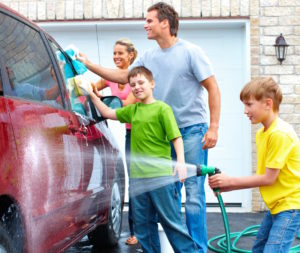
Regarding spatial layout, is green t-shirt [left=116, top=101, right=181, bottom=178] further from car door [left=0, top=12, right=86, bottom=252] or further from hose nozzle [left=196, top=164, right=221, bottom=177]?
hose nozzle [left=196, top=164, right=221, bottom=177]

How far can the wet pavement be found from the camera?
6.17 m

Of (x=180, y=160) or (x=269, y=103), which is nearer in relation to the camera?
(x=269, y=103)

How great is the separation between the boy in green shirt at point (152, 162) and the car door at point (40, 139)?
1.39 feet

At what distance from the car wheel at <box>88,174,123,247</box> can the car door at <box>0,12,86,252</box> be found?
1304mm

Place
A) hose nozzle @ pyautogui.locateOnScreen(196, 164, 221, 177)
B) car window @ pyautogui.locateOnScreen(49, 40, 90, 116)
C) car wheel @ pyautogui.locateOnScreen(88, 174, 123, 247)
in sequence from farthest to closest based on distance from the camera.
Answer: car wheel @ pyautogui.locateOnScreen(88, 174, 123, 247), car window @ pyautogui.locateOnScreen(49, 40, 90, 116), hose nozzle @ pyautogui.locateOnScreen(196, 164, 221, 177)

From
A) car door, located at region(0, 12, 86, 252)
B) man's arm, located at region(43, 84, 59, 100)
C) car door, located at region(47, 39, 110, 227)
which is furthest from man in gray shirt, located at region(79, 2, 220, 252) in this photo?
car door, located at region(0, 12, 86, 252)

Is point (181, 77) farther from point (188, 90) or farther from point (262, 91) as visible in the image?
point (262, 91)

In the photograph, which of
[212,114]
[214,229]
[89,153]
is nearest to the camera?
[89,153]

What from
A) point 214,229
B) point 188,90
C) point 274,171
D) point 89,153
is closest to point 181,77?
point 188,90

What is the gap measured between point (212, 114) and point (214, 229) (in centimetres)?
287

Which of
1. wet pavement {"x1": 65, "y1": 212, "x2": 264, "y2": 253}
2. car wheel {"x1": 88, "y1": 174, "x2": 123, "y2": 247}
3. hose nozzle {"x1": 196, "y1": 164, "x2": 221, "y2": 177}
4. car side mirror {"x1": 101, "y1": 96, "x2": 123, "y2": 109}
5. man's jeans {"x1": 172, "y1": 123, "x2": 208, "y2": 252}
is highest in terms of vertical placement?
car side mirror {"x1": 101, "y1": 96, "x2": 123, "y2": 109}

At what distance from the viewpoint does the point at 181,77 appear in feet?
16.7

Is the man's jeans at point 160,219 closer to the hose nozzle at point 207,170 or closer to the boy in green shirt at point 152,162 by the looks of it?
the boy in green shirt at point 152,162

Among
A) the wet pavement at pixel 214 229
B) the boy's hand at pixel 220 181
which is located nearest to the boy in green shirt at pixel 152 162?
the boy's hand at pixel 220 181
